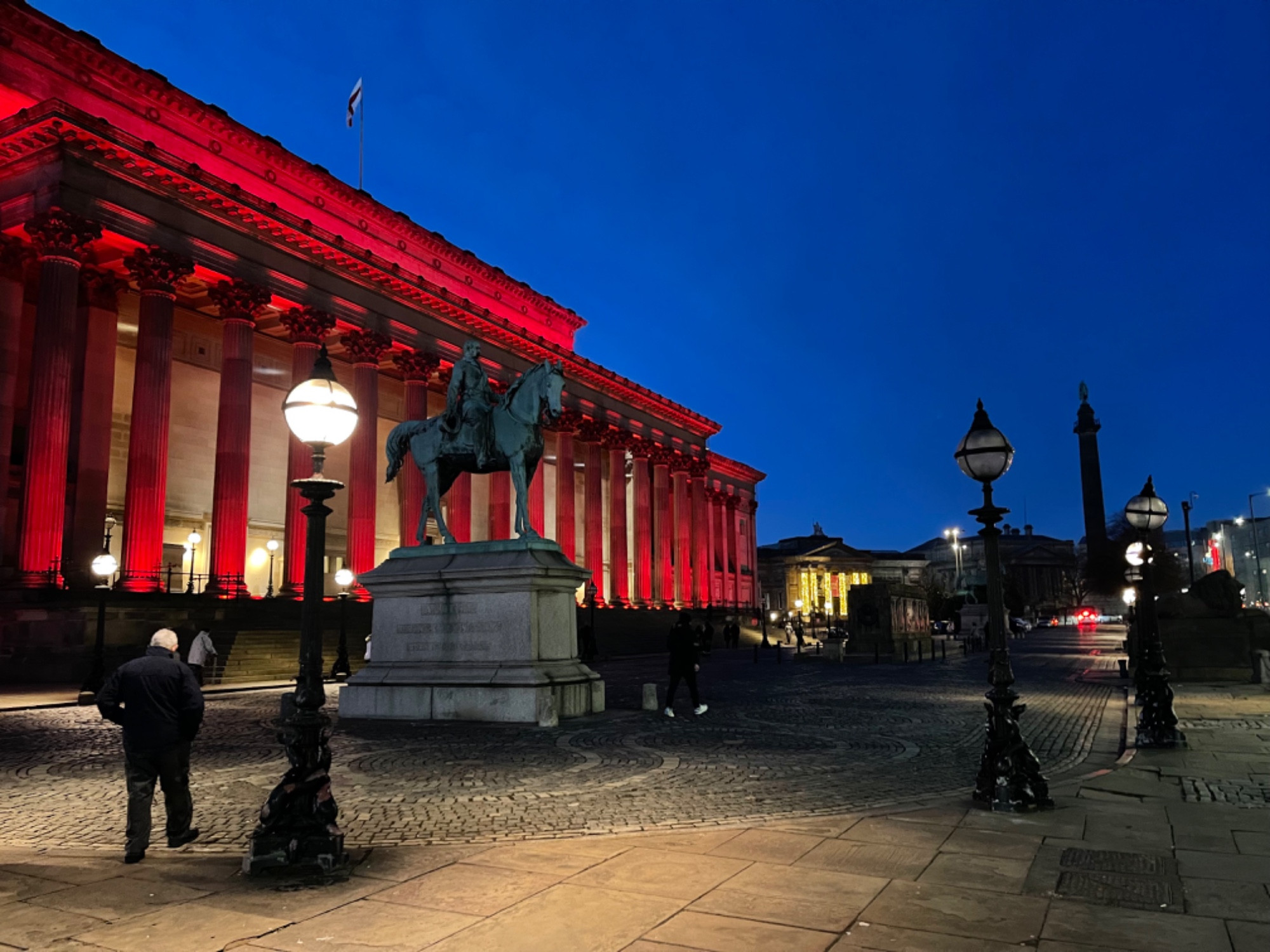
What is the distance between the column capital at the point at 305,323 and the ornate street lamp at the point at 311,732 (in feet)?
114

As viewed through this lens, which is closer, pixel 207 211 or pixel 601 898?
pixel 601 898

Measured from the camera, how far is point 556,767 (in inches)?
447

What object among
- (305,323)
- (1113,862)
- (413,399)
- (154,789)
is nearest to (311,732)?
(154,789)

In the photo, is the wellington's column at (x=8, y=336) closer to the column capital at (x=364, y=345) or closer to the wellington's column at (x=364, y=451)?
the column capital at (x=364, y=345)

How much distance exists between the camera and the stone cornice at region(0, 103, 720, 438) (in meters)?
30.9

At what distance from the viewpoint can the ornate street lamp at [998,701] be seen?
872 cm

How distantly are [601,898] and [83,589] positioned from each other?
31.1 metres

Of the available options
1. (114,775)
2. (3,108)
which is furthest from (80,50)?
(114,775)

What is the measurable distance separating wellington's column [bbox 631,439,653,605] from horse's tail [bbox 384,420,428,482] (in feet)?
157

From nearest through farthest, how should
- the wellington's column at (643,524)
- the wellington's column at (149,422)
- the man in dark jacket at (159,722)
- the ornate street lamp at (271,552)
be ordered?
the man in dark jacket at (159,722), the wellington's column at (149,422), the ornate street lamp at (271,552), the wellington's column at (643,524)

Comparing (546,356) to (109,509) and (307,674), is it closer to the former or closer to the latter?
(109,509)

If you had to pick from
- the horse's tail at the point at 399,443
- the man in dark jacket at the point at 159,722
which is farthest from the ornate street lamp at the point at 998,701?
the horse's tail at the point at 399,443

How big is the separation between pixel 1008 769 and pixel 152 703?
308 inches

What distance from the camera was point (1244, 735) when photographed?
14.2 m
